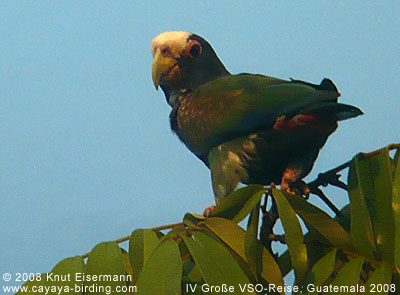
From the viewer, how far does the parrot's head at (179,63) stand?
5.83 ft

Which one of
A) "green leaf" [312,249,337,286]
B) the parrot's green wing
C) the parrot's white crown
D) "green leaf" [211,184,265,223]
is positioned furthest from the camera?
the parrot's white crown

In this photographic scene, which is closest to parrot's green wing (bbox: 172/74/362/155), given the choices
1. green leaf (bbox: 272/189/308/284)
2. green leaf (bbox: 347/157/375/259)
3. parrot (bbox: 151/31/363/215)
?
parrot (bbox: 151/31/363/215)

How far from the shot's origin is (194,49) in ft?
5.91

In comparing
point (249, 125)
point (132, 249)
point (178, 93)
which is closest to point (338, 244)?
point (132, 249)

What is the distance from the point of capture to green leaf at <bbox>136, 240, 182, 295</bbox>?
78cm

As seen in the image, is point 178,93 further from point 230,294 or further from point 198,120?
point 230,294

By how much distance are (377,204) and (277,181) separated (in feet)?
1.93

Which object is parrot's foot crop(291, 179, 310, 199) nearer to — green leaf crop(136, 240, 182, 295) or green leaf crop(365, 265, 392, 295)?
green leaf crop(365, 265, 392, 295)

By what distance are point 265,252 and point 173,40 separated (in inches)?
40.5

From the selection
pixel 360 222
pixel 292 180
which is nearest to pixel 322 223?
pixel 360 222

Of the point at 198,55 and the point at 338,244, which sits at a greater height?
the point at 198,55

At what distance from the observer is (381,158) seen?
3.25 ft

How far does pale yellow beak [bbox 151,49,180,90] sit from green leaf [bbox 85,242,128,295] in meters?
0.96

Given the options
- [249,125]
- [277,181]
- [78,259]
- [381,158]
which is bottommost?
[78,259]
